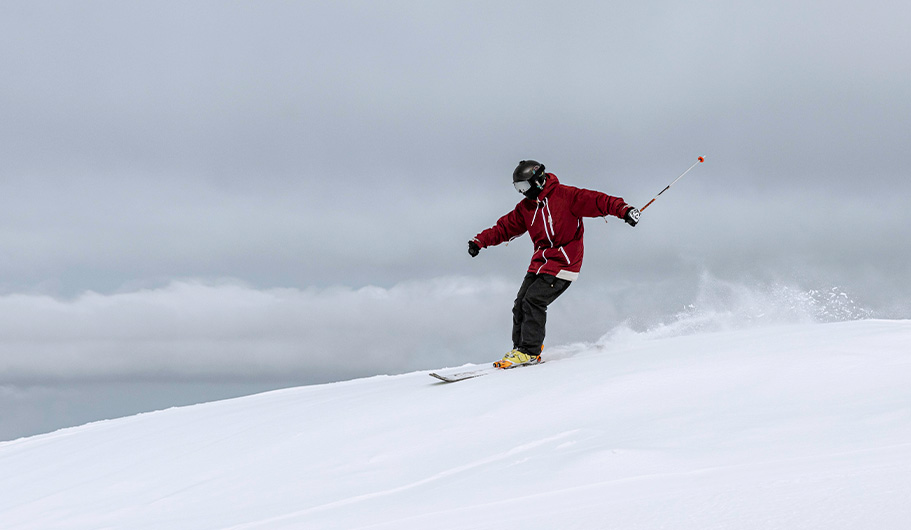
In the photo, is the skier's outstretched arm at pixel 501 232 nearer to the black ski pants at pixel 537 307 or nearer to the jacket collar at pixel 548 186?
the jacket collar at pixel 548 186

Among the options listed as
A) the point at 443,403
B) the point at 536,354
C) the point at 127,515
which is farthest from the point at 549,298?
the point at 127,515

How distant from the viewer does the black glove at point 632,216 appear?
277 inches

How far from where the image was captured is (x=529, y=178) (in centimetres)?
757

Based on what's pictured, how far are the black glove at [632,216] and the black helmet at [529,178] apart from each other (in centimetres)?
106

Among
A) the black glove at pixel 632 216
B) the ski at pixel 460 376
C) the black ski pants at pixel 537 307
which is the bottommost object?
the ski at pixel 460 376

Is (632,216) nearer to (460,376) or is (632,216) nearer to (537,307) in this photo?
(537,307)

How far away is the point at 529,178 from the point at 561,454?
4.24 metres

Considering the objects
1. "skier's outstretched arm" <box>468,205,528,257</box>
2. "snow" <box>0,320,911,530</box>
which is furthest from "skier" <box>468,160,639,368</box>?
"snow" <box>0,320,911,530</box>

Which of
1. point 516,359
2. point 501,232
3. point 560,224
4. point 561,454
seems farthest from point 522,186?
point 561,454

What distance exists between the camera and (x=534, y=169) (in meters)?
7.58

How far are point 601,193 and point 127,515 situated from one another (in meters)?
5.33

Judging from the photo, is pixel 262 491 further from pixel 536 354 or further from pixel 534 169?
pixel 534 169

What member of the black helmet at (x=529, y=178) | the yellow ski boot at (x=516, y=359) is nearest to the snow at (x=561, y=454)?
the yellow ski boot at (x=516, y=359)

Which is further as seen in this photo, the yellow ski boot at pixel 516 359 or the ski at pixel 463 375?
the yellow ski boot at pixel 516 359
